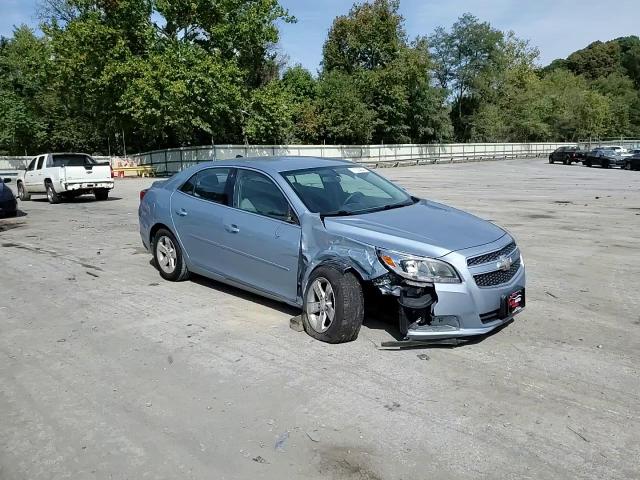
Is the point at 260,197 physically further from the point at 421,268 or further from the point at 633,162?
the point at 633,162

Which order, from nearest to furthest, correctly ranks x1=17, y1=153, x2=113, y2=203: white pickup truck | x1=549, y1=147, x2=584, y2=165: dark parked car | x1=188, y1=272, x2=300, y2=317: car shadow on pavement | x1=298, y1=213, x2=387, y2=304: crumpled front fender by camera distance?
x1=298, y1=213, x2=387, y2=304: crumpled front fender < x1=188, y1=272, x2=300, y2=317: car shadow on pavement < x1=17, y1=153, x2=113, y2=203: white pickup truck < x1=549, y1=147, x2=584, y2=165: dark parked car

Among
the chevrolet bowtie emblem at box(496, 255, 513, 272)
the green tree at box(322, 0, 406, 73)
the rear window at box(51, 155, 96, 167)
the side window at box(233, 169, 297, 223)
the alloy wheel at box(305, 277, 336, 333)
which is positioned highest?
the green tree at box(322, 0, 406, 73)

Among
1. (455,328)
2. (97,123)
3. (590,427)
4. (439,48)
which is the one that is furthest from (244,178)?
(439,48)

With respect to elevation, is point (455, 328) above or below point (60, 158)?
below

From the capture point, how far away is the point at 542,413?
12.3 ft

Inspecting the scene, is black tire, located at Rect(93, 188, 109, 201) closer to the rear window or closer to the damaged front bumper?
the rear window

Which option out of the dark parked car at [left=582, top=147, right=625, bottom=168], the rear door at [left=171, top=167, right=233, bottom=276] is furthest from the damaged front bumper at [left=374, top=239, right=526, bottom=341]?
the dark parked car at [left=582, top=147, right=625, bottom=168]

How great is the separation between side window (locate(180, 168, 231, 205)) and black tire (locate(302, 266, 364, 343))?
6.13 ft

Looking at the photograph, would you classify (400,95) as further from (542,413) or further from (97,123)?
(542,413)

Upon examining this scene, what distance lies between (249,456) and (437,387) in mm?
1489

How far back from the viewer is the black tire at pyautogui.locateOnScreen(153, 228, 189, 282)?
690 centimetres

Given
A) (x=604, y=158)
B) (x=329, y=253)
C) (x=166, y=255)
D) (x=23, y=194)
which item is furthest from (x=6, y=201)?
(x=604, y=158)

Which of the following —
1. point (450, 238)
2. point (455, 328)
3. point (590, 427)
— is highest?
point (450, 238)

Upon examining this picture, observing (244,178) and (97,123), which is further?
(97,123)
